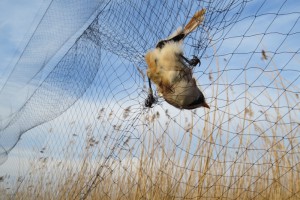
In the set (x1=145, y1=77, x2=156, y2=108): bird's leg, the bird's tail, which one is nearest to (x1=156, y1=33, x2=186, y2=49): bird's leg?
the bird's tail

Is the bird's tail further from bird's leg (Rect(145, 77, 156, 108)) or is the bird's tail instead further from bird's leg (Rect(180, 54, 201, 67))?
bird's leg (Rect(145, 77, 156, 108))

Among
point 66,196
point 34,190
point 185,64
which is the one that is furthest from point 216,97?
point 34,190

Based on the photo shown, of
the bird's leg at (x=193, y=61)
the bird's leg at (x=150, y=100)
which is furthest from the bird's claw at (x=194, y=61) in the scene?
the bird's leg at (x=150, y=100)

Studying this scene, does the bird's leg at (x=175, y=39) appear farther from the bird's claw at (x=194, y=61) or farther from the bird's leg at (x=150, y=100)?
the bird's leg at (x=150, y=100)

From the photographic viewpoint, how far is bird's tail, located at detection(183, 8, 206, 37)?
4.72 ft

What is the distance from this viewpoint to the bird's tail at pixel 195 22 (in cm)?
144

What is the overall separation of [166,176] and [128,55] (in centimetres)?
92

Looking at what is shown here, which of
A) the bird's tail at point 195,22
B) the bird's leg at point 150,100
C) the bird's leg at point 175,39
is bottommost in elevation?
the bird's leg at point 150,100

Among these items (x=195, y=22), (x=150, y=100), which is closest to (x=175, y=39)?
(x=195, y=22)

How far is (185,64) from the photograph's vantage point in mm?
1433

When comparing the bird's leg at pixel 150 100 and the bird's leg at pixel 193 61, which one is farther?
the bird's leg at pixel 150 100

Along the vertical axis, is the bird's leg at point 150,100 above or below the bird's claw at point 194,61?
below

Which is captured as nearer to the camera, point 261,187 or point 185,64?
point 185,64

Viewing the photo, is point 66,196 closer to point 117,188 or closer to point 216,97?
point 117,188
